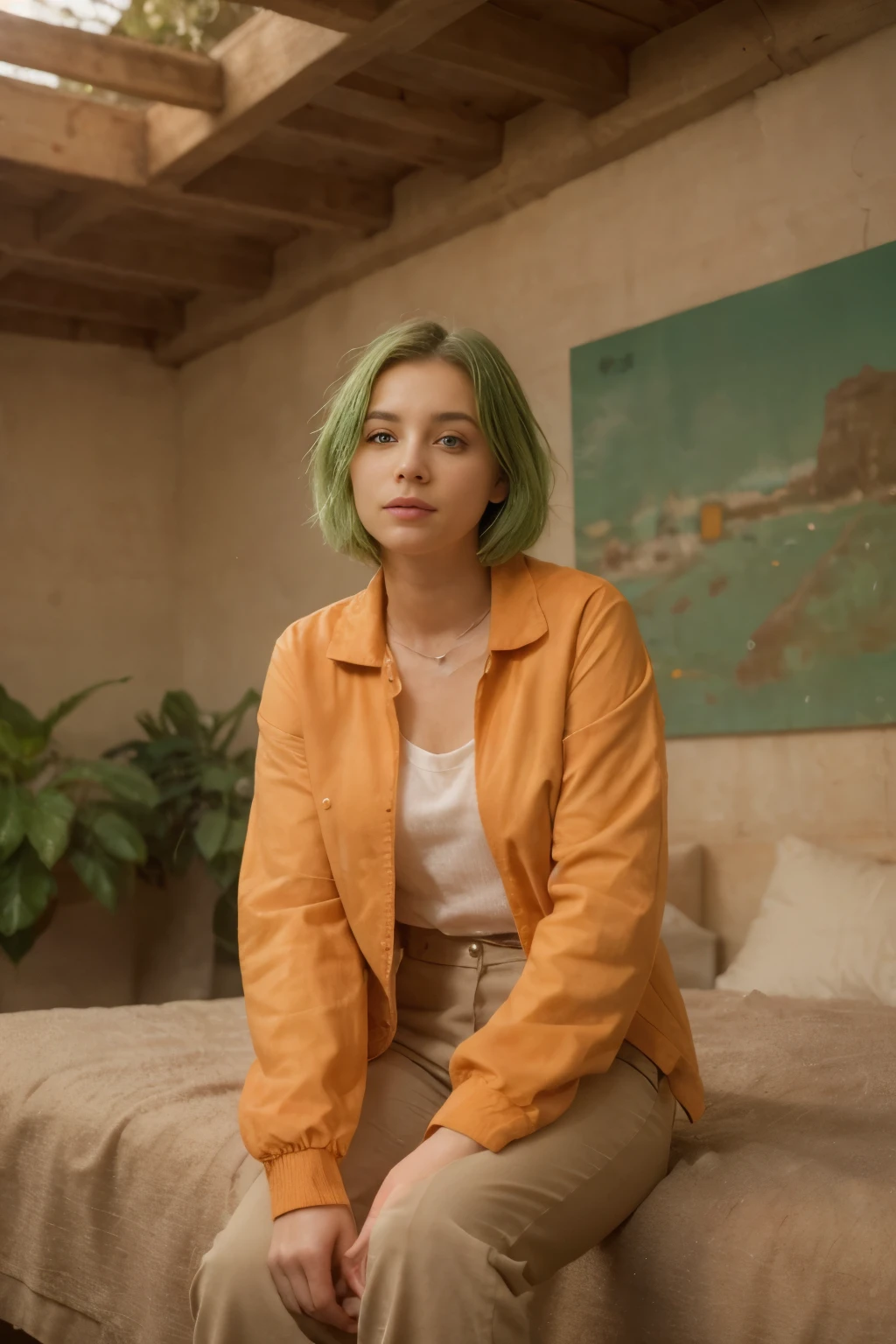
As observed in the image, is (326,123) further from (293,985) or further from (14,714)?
(293,985)

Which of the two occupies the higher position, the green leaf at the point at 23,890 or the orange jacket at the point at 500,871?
the orange jacket at the point at 500,871

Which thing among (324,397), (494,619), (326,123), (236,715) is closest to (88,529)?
(236,715)

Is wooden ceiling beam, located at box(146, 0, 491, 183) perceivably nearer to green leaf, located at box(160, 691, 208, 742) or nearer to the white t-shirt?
green leaf, located at box(160, 691, 208, 742)

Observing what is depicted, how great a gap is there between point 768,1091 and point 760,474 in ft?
5.68

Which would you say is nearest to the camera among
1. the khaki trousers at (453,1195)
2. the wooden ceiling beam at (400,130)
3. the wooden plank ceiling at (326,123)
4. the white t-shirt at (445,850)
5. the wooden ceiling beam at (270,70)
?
the khaki trousers at (453,1195)

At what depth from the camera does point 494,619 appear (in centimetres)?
148

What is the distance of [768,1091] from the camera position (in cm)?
175

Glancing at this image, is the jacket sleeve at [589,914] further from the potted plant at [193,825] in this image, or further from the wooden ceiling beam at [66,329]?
the wooden ceiling beam at [66,329]

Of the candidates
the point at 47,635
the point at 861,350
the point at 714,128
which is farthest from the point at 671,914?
the point at 47,635

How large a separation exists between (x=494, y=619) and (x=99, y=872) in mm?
2752

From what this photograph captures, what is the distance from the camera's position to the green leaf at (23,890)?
12.3 ft

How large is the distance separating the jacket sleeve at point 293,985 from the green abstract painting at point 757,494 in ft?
5.70

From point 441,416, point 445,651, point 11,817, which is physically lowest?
point 11,817

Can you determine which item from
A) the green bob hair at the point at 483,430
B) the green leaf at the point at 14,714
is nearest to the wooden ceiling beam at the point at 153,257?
the green leaf at the point at 14,714
